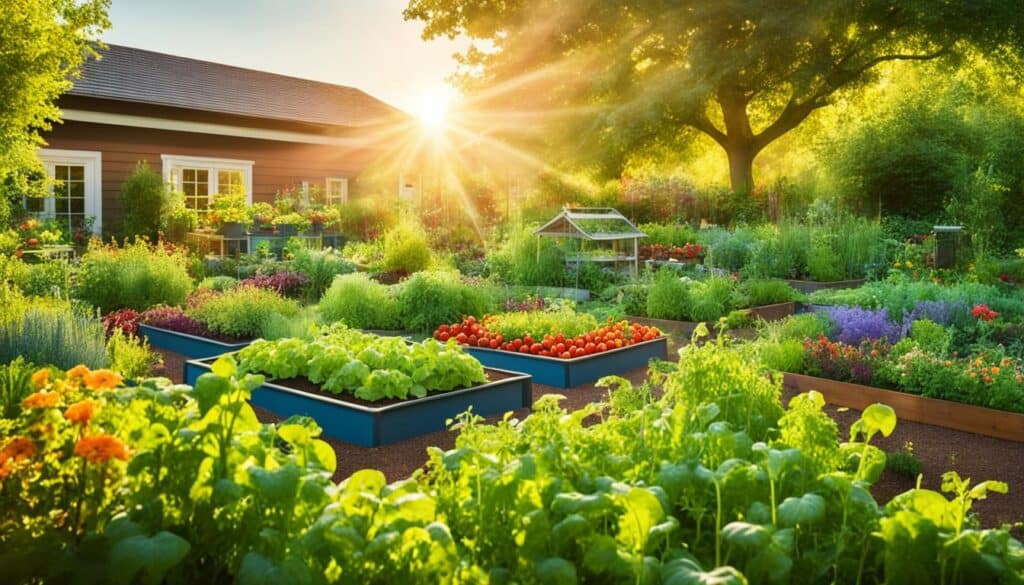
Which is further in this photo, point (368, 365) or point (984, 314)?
point (984, 314)

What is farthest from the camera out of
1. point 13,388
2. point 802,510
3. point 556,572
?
point 13,388

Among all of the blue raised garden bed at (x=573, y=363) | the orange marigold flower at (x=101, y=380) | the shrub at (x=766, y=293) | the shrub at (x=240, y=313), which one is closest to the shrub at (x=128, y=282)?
the shrub at (x=240, y=313)

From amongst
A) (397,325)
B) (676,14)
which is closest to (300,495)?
(397,325)

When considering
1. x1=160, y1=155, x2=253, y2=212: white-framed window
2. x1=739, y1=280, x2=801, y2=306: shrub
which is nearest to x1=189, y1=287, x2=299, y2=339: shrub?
x1=739, y1=280, x2=801, y2=306: shrub

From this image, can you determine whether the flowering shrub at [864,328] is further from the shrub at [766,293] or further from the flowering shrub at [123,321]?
the flowering shrub at [123,321]

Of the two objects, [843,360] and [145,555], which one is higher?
[145,555]

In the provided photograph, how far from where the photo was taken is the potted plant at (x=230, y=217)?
14.5m

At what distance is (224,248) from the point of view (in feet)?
47.9

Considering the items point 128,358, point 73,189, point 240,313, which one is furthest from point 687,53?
point 128,358

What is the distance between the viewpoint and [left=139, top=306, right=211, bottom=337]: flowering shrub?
7.87 metres

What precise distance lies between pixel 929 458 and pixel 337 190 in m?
17.6

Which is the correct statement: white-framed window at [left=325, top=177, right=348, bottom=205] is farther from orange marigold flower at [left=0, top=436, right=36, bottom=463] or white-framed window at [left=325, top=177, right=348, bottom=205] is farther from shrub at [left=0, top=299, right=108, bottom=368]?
orange marigold flower at [left=0, top=436, right=36, bottom=463]

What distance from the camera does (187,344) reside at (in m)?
7.60

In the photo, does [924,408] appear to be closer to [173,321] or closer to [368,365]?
[368,365]
